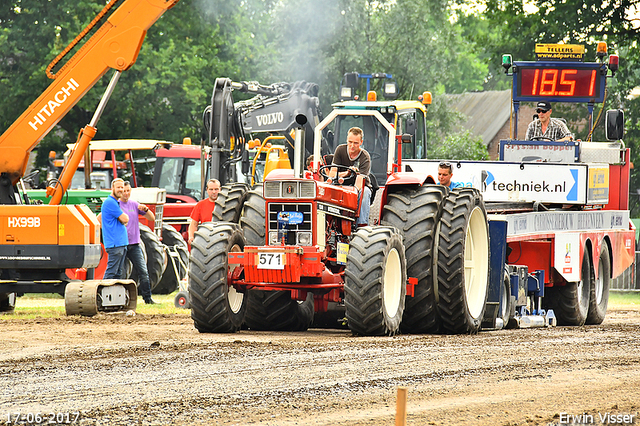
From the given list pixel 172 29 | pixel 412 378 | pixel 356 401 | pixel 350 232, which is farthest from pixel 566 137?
pixel 172 29

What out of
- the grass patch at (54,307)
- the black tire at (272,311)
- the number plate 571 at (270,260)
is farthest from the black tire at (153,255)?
the number plate 571 at (270,260)

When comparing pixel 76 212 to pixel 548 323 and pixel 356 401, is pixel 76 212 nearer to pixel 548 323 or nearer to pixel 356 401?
pixel 548 323

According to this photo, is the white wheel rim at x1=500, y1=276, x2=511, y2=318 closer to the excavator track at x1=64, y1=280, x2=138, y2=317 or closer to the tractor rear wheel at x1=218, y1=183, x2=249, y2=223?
the tractor rear wheel at x1=218, y1=183, x2=249, y2=223

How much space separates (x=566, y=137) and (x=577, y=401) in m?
10.1

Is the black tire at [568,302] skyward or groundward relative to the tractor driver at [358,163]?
groundward

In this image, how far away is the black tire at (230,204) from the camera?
472 inches

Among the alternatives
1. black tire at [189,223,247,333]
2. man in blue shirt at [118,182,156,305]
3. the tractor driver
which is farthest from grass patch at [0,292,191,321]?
the tractor driver

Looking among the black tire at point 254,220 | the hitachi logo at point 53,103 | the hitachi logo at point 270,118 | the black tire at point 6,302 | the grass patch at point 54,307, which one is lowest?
the grass patch at point 54,307

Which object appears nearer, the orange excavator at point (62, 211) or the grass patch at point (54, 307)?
the orange excavator at point (62, 211)

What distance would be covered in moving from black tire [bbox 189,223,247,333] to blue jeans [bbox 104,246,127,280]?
159 inches

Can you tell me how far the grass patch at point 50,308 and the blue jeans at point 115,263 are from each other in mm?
663

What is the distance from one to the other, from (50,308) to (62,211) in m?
3.06

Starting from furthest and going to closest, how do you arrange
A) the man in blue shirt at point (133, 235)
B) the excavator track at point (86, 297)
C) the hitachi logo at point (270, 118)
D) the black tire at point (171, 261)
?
the black tire at point (171, 261)
the hitachi logo at point (270, 118)
the man in blue shirt at point (133, 235)
the excavator track at point (86, 297)

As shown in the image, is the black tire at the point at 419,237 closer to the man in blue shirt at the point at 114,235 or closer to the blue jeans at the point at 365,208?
the blue jeans at the point at 365,208
